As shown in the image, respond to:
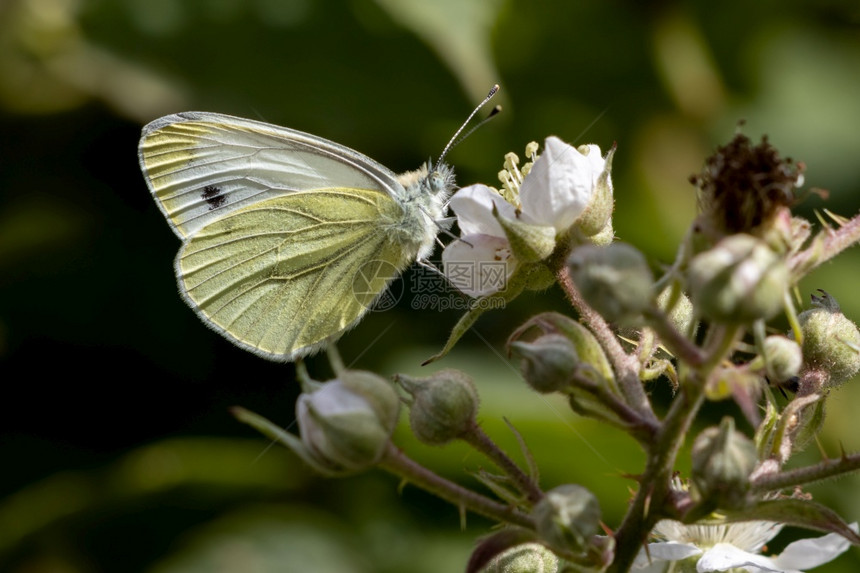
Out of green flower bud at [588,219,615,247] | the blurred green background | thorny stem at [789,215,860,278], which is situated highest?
thorny stem at [789,215,860,278]

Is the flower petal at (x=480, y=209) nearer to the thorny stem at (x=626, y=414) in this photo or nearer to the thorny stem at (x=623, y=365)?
the thorny stem at (x=623, y=365)

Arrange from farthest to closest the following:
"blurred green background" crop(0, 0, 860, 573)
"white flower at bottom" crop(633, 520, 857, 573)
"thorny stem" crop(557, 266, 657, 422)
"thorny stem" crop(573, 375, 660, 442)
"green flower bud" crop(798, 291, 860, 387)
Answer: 1. "blurred green background" crop(0, 0, 860, 573)
2. "green flower bud" crop(798, 291, 860, 387)
3. "white flower at bottom" crop(633, 520, 857, 573)
4. "thorny stem" crop(557, 266, 657, 422)
5. "thorny stem" crop(573, 375, 660, 442)

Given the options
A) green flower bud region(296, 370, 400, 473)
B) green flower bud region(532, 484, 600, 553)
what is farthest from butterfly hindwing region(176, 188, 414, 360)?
green flower bud region(532, 484, 600, 553)

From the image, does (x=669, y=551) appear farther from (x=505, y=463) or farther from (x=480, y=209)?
(x=480, y=209)

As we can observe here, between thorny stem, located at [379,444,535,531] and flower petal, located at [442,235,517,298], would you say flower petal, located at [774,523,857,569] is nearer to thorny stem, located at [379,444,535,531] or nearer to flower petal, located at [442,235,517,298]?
thorny stem, located at [379,444,535,531]

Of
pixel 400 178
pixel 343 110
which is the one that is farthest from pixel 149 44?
pixel 400 178

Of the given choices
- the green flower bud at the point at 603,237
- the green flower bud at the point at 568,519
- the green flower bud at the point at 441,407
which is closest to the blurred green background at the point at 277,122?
the green flower bud at the point at 603,237

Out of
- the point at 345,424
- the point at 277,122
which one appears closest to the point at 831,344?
the point at 345,424

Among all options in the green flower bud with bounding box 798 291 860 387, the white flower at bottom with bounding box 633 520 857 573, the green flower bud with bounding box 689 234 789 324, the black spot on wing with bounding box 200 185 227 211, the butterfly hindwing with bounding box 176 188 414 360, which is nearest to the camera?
the green flower bud with bounding box 689 234 789 324
